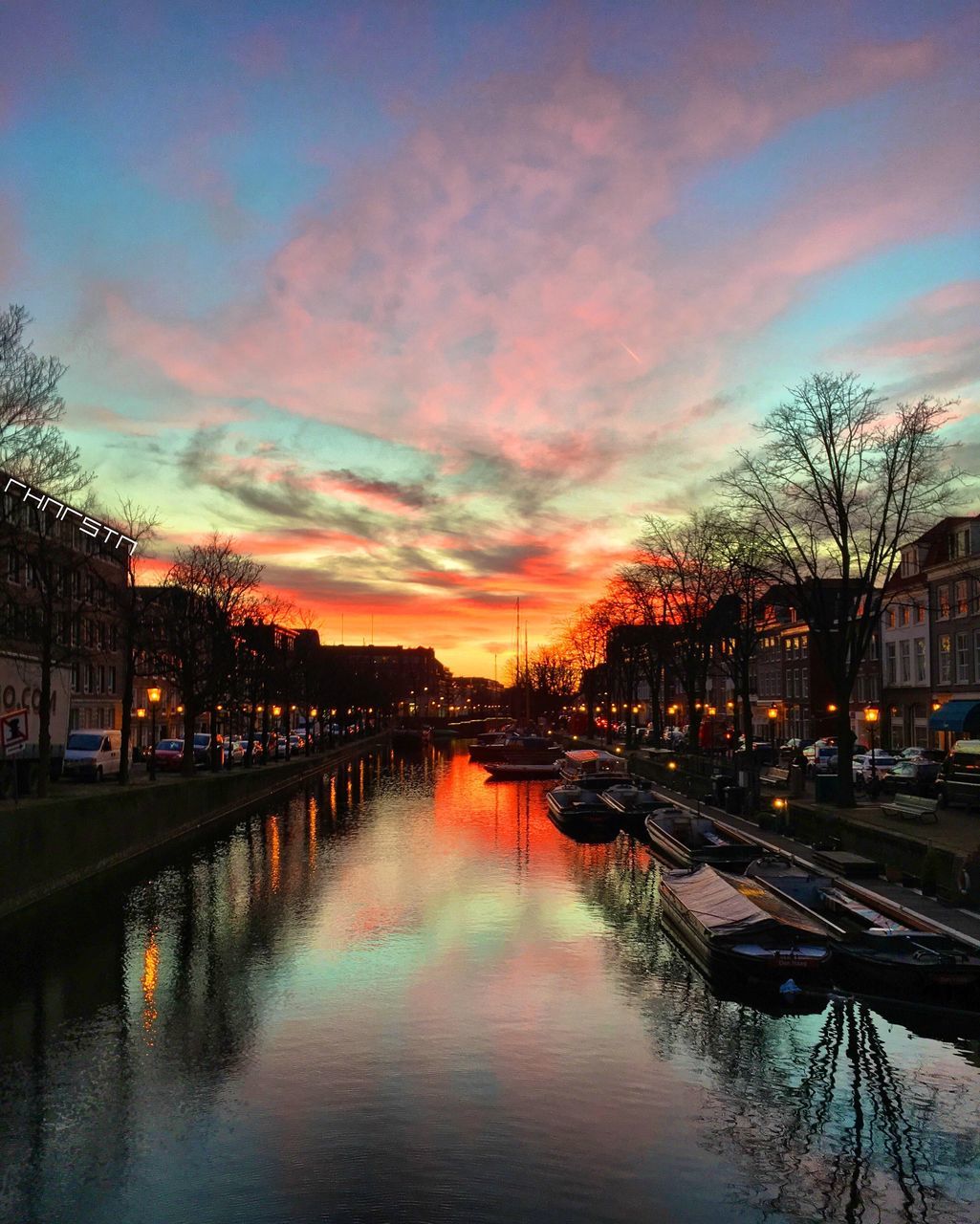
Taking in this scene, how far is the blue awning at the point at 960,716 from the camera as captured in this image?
54438 millimetres

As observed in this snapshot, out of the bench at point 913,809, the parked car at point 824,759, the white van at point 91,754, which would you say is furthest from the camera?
the parked car at point 824,759

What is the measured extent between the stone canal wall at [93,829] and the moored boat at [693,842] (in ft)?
61.3

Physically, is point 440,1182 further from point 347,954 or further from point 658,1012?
point 347,954

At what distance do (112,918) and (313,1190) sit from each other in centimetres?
1720

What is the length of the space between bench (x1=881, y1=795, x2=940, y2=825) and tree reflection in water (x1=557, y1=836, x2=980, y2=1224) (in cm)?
1316

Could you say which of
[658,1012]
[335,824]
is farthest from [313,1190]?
[335,824]

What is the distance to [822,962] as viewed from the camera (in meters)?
21.0

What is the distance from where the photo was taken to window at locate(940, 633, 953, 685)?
69.3 m

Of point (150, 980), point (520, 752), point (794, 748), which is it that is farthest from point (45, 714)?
point (520, 752)

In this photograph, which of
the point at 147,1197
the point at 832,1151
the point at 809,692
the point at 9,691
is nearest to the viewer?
the point at 147,1197

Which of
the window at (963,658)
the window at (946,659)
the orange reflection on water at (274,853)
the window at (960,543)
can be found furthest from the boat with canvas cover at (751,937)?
the window at (960,543)

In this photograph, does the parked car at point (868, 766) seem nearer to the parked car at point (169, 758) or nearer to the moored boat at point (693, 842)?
the moored boat at point (693, 842)

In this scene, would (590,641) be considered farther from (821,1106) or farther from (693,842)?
(821,1106)

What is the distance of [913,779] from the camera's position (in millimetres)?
46031
